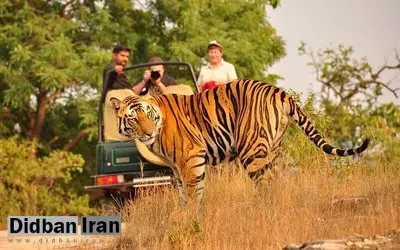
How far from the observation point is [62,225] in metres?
14.1

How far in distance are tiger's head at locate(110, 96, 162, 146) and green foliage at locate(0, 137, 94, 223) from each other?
12959mm

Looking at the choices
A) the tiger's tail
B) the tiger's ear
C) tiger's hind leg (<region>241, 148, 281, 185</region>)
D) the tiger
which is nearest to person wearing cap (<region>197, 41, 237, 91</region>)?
the tiger

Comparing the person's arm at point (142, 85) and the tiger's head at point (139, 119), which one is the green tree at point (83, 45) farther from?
the tiger's head at point (139, 119)

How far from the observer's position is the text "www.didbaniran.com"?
42.2ft

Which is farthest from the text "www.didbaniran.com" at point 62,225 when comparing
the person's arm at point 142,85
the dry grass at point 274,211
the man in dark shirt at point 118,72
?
the man in dark shirt at point 118,72

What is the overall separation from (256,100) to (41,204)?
15.5 m

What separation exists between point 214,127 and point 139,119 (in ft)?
2.64

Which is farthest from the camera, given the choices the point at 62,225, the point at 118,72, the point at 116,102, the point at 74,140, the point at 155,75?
Result: the point at 74,140

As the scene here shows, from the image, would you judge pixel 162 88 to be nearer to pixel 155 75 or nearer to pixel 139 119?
pixel 155 75

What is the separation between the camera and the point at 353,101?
36.8 metres

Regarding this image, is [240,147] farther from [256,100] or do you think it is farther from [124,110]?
[124,110]

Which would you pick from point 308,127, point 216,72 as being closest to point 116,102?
point 308,127

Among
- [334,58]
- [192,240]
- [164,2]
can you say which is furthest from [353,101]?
[192,240]

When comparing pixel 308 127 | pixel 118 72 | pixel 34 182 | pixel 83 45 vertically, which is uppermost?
pixel 83 45
